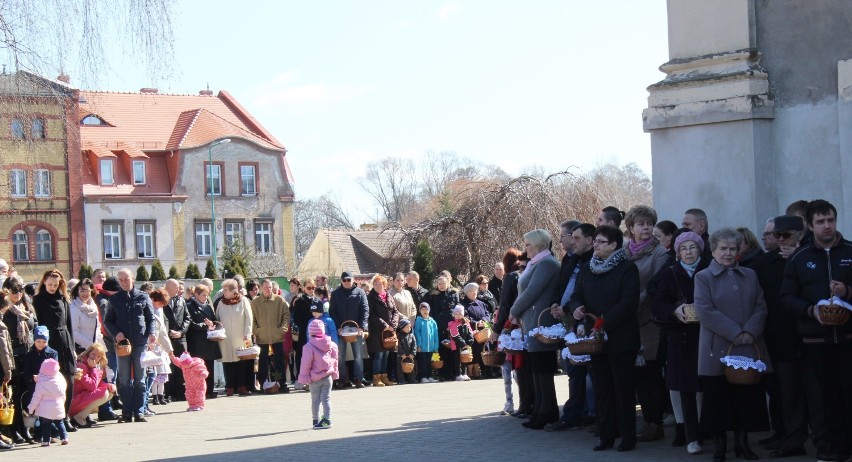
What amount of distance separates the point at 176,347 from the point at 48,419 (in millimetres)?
5576

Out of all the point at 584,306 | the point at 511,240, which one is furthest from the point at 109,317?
the point at 511,240

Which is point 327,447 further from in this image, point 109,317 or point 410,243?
point 410,243

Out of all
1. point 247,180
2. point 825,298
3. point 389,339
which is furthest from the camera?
point 247,180

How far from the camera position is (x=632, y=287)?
34.9 ft

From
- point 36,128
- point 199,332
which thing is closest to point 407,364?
point 199,332


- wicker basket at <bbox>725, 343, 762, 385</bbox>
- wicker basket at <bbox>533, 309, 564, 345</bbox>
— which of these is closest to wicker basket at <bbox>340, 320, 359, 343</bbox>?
wicker basket at <bbox>533, 309, 564, 345</bbox>

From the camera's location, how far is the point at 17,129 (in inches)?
523

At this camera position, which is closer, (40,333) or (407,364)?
(40,333)

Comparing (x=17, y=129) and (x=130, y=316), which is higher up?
(x=17, y=129)

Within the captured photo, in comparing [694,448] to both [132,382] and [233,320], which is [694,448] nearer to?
[132,382]

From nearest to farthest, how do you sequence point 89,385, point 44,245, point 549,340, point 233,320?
point 549,340 < point 89,385 < point 233,320 < point 44,245

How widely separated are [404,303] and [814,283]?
1303 centimetres

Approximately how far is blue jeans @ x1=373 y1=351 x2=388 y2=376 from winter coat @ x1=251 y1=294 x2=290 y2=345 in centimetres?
171

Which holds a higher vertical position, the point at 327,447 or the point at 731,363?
the point at 731,363
